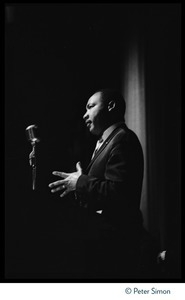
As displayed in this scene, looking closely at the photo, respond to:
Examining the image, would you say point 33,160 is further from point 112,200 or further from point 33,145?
point 112,200

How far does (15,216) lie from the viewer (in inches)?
61.6

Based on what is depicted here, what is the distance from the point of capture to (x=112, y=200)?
1371 mm

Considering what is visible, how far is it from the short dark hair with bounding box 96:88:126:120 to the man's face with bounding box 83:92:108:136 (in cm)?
2

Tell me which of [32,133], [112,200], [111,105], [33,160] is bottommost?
[112,200]

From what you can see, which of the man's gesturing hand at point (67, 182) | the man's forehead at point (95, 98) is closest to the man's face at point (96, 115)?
the man's forehead at point (95, 98)

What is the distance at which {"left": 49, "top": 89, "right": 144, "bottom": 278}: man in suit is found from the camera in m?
1.38

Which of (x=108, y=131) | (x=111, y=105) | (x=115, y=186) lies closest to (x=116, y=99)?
(x=111, y=105)

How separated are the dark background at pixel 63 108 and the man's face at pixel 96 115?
4.9 inches

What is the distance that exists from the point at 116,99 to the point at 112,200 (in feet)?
1.34

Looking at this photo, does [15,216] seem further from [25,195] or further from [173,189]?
[173,189]

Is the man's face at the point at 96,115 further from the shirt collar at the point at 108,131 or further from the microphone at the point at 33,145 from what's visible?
the microphone at the point at 33,145

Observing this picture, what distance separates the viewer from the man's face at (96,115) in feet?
4.93

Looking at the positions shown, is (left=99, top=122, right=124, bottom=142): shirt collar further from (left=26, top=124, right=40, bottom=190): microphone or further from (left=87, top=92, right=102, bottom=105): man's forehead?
(left=26, top=124, right=40, bottom=190): microphone

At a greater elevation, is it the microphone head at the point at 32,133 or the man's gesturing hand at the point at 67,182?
the microphone head at the point at 32,133
